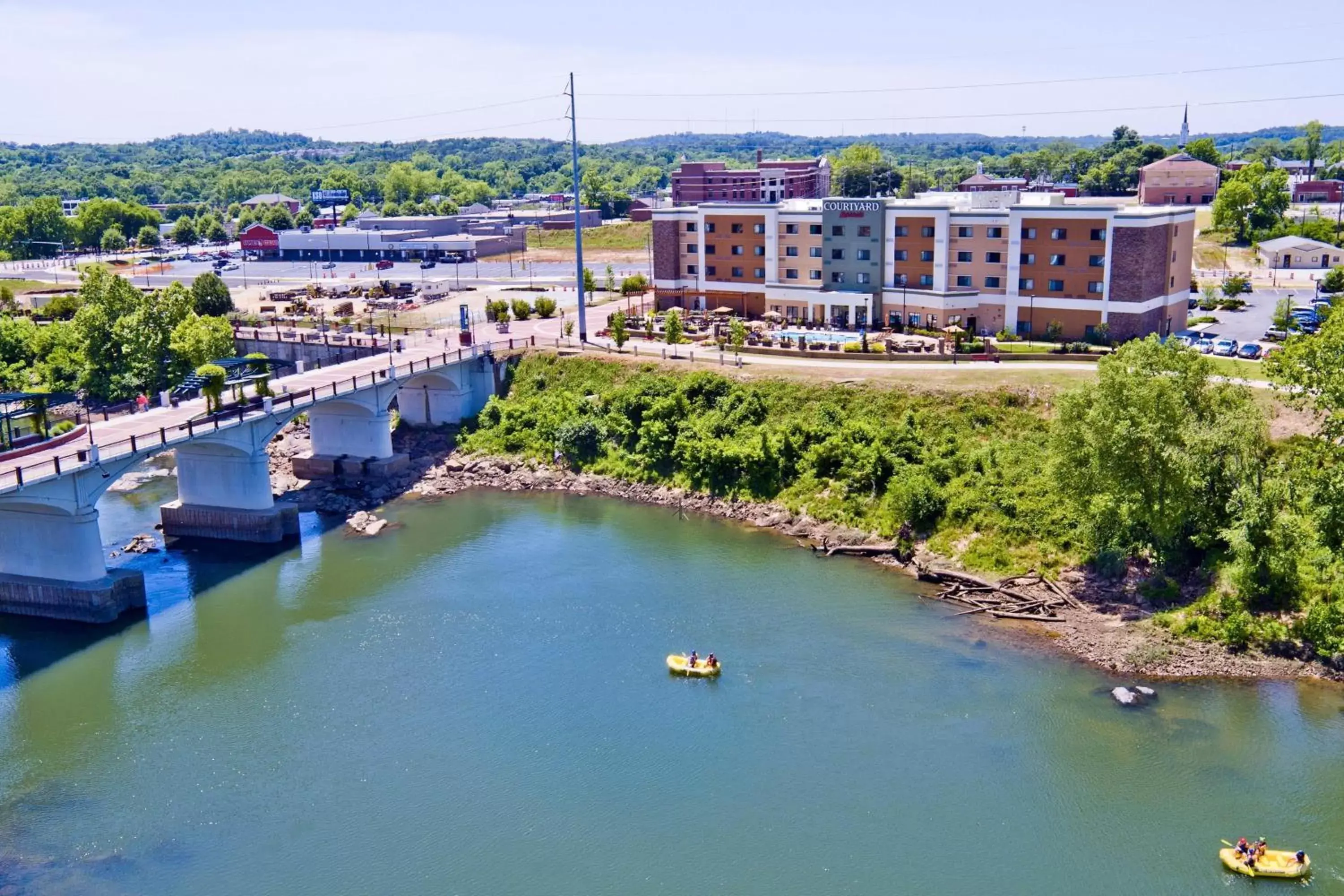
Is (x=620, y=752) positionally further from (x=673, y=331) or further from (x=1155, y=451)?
(x=673, y=331)

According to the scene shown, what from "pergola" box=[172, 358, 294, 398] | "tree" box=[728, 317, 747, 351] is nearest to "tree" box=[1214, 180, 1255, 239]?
"tree" box=[728, 317, 747, 351]

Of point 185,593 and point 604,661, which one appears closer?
point 604,661

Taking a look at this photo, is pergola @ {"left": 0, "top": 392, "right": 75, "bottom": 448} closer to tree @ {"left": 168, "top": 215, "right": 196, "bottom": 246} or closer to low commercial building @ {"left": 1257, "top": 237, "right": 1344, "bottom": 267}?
low commercial building @ {"left": 1257, "top": 237, "right": 1344, "bottom": 267}

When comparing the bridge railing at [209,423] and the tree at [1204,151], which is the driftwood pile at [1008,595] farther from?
the tree at [1204,151]

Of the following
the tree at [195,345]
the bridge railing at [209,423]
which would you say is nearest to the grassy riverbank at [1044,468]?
the bridge railing at [209,423]

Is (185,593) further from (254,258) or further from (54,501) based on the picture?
(254,258)

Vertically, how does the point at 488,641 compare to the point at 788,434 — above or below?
below

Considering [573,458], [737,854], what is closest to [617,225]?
[573,458]
